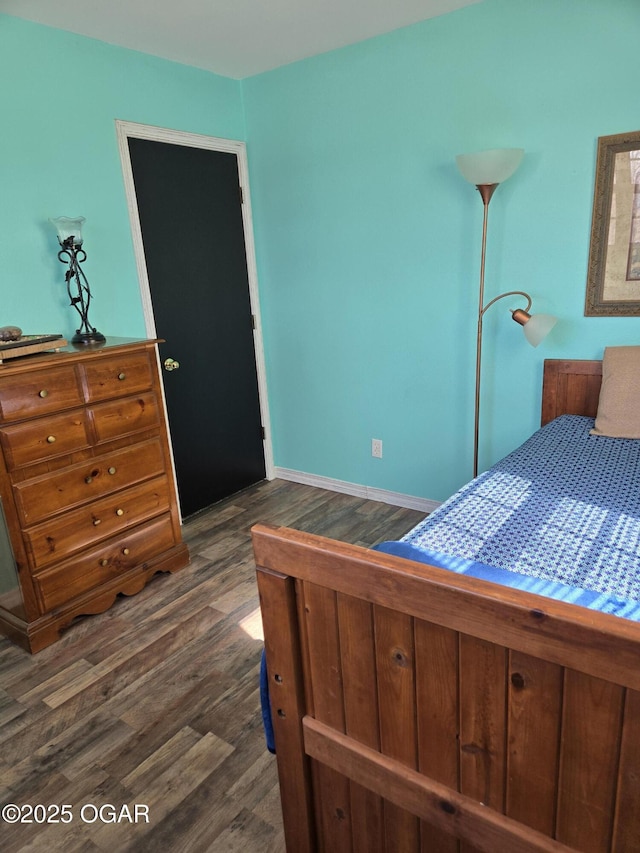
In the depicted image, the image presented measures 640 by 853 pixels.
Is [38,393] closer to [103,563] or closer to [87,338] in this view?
[87,338]

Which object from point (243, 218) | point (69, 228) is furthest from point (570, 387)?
point (69, 228)

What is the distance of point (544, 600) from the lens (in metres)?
0.82

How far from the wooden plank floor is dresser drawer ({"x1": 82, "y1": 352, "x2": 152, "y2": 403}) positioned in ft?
3.05

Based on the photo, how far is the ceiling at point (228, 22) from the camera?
232 cm

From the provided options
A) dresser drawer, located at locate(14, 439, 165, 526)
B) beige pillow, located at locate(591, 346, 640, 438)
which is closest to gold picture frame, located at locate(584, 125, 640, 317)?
beige pillow, located at locate(591, 346, 640, 438)

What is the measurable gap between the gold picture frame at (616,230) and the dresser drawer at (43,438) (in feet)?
7.40

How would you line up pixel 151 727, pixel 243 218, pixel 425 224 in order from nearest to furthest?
pixel 151 727 < pixel 425 224 < pixel 243 218

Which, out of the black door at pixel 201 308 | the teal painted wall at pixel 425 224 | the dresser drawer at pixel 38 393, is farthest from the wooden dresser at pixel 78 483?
the teal painted wall at pixel 425 224

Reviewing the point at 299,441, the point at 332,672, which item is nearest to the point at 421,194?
the point at 299,441

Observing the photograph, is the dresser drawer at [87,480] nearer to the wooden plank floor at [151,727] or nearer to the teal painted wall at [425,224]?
the wooden plank floor at [151,727]

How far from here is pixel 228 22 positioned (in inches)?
99.2

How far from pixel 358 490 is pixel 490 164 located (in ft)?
6.44

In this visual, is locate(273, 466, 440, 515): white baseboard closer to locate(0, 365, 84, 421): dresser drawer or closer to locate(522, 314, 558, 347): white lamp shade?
locate(522, 314, 558, 347): white lamp shade

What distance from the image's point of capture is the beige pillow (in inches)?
88.0
